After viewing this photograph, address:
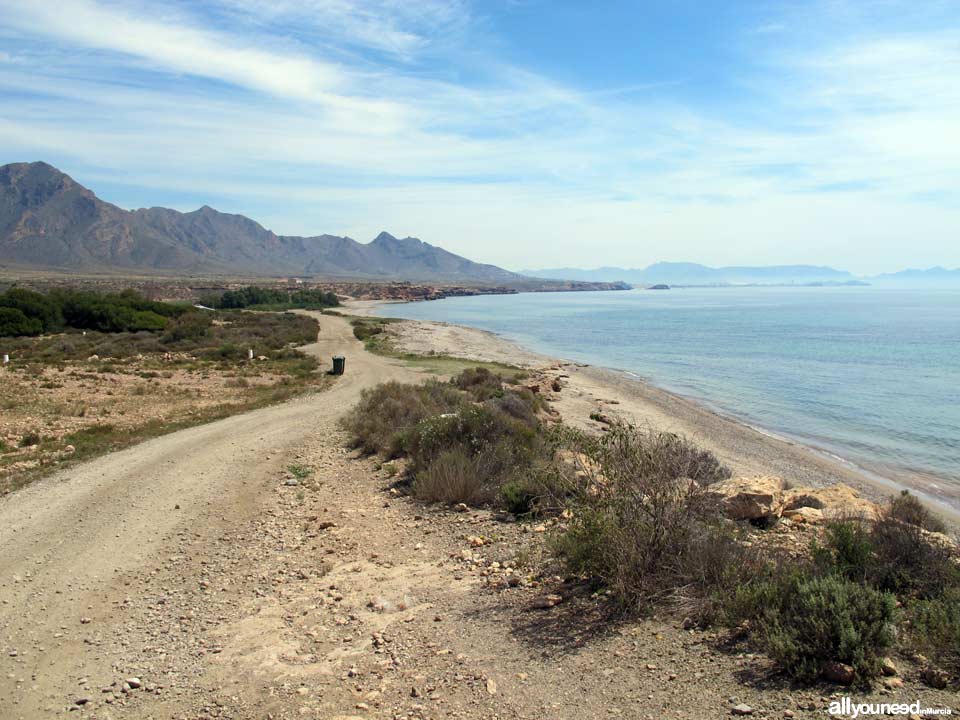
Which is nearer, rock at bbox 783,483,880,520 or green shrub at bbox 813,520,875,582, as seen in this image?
green shrub at bbox 813,520,875,582

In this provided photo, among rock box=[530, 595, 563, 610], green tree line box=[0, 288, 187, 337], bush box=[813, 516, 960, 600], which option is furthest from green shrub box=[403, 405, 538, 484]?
green tree line box=[0, 288, 187, 337]

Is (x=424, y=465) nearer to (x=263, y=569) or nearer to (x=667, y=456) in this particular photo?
(x=263, y=569)

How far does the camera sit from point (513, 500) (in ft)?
31.4

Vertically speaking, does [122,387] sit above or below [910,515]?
below

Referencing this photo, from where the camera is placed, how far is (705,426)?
25312 millimetres

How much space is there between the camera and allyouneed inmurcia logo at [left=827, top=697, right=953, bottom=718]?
4176 millimetres

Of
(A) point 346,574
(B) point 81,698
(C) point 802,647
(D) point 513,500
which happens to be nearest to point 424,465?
(D) point 513,500

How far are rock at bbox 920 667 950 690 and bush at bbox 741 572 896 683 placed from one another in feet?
0.86

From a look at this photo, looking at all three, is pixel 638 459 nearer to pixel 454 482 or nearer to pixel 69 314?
pixel 454 482

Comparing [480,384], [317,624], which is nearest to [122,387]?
Answer: [480,384]

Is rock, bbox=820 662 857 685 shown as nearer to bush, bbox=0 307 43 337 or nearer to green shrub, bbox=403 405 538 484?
green shrub, bbox=403 405 538 484

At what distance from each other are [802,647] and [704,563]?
137 centimetres

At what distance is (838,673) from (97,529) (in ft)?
28.3

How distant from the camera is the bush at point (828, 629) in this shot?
4.62 m
